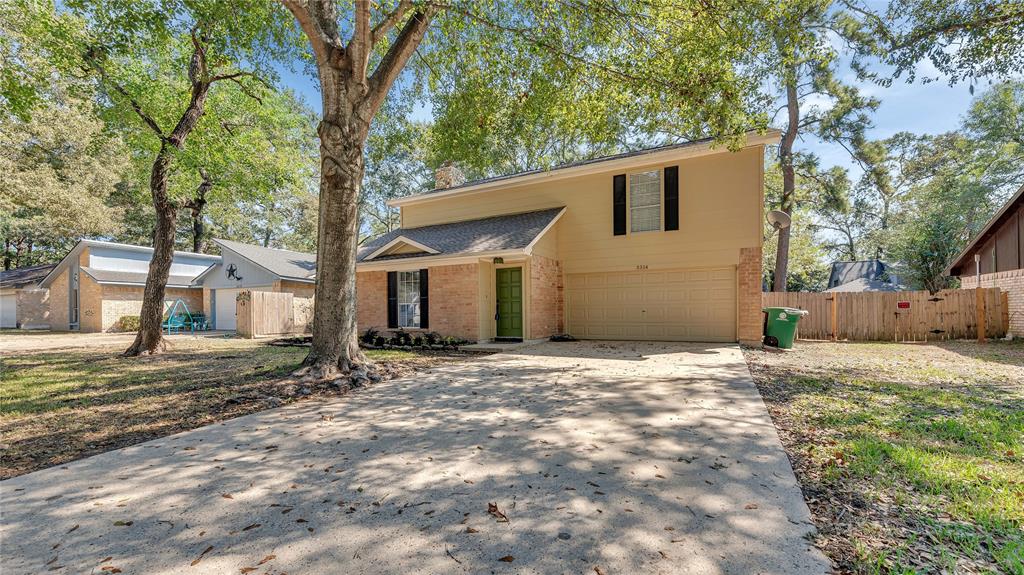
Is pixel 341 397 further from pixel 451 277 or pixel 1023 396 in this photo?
pixel 1023 396

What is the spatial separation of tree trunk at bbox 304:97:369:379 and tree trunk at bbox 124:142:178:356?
18.1 ft

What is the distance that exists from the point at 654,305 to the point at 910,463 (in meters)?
8.44

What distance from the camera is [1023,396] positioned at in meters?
5.02

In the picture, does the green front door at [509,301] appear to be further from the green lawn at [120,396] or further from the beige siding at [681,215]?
the green lawn at [120,396]

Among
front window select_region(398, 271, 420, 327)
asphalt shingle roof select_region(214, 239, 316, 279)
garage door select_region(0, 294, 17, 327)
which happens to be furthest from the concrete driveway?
garage door select_region(0, 294, 17, 327)

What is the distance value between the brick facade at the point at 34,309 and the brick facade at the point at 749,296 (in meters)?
31.8

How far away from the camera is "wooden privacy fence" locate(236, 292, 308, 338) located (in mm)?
14476

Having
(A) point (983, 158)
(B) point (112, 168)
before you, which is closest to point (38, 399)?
(B) point (112, 168)

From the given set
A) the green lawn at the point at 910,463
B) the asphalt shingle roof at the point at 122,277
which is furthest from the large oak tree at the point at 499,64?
the asphalt shingle roof at the point at 122,277

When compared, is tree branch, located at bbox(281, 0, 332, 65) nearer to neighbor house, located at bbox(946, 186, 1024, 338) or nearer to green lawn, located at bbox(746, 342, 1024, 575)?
green lawn, located at bbox(746, 342, 1024, 575)

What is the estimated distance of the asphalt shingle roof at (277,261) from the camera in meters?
18.2

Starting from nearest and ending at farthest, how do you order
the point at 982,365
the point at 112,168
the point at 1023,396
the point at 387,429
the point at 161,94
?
the point at 387,429 → the point at 1023,396 → the point at 982,365 → the point at 161,94 → the point at 112,168

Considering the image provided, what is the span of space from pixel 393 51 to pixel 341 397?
17.9ft

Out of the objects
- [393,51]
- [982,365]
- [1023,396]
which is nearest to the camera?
[1023,396]
